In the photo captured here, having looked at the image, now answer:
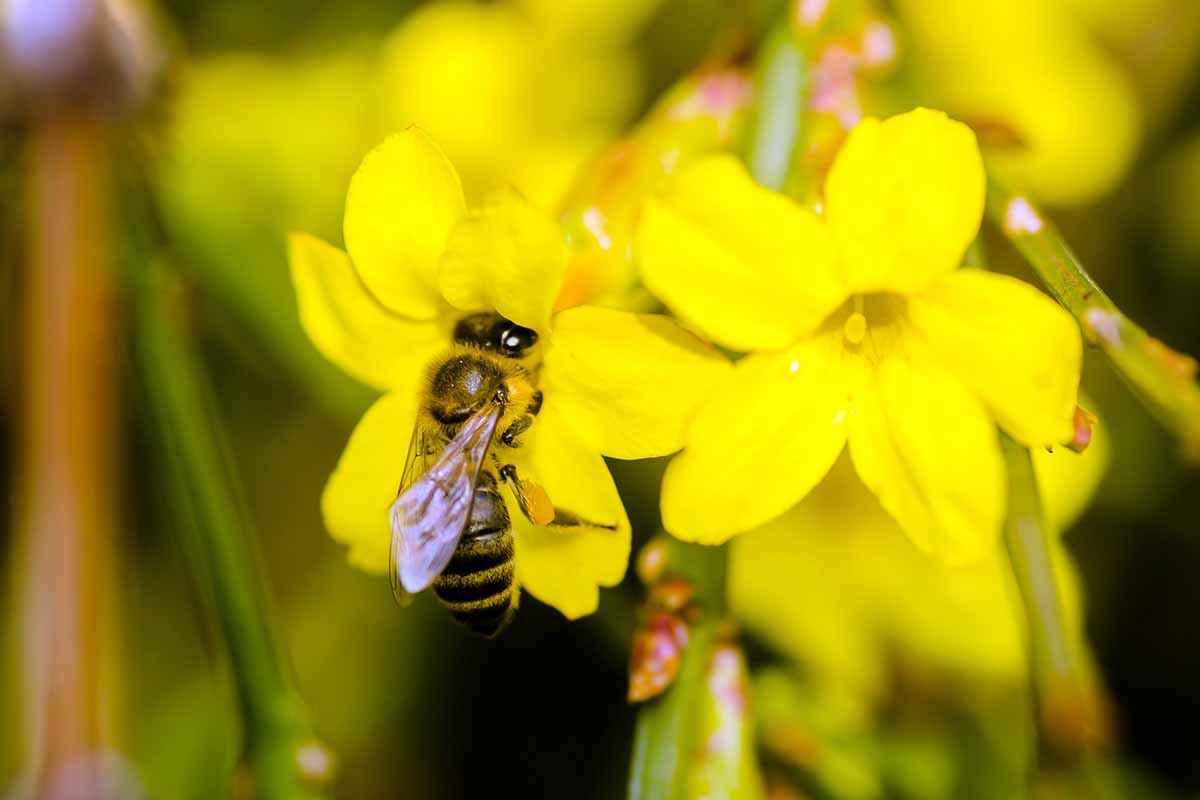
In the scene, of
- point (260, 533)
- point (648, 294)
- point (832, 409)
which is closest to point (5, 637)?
point (260, 533)

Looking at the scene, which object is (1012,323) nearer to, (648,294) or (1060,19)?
(648,294)

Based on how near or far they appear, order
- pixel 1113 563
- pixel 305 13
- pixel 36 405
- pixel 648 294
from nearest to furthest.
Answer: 1. pixel 648 294
2. pixel 36 405
3. pixel 1113 563
4. pixel 305 13

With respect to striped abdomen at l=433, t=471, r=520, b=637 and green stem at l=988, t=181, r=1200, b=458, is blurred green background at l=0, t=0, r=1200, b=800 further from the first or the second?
green stem at l=988, t=181, r=1200, b=458

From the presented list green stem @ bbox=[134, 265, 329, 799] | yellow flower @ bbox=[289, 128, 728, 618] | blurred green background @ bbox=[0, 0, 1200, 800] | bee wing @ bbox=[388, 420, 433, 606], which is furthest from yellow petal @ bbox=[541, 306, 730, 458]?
blurred green background @ bbox=[0, 0, 1200, 800]

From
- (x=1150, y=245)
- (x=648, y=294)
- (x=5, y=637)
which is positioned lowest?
(x=5, y=637)

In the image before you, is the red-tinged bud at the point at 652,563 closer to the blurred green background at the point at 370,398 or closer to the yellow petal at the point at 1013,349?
the yellow petal at the point at 1013,349

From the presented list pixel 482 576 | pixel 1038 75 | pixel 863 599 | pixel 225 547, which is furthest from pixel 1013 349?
pixel 1038 75
